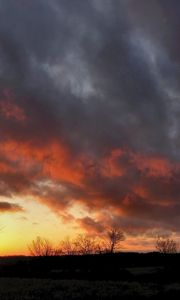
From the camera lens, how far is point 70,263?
82.5m

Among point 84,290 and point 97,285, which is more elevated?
point 97,285

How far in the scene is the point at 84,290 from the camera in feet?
151

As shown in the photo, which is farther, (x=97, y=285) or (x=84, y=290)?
(x=97, y=285)

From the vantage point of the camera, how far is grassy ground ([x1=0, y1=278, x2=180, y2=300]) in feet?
141

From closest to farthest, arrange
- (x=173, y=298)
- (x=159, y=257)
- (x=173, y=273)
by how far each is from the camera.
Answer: (x=173, y=298) < (x=173, y=273) < (x=159, y=257)

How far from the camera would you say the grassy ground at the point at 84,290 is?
43.0 m

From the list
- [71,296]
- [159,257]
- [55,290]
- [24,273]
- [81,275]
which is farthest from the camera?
[159,257]

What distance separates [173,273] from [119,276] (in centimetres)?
661

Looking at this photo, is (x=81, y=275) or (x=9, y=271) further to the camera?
(x=9, y=271)

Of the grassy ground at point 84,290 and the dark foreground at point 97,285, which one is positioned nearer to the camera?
the grassy ground at point 84,290

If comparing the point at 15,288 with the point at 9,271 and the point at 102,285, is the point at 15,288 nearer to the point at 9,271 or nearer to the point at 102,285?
the point at 102,285

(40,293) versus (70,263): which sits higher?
(70,263)

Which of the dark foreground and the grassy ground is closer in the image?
the grassy ground

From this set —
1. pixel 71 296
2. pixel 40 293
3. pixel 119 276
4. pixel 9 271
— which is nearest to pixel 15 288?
pixel 40 293
